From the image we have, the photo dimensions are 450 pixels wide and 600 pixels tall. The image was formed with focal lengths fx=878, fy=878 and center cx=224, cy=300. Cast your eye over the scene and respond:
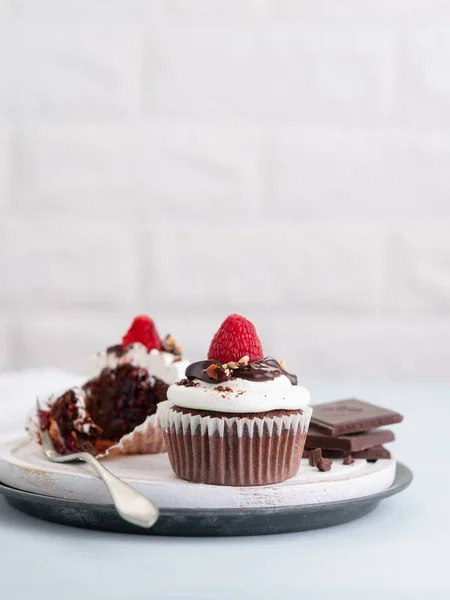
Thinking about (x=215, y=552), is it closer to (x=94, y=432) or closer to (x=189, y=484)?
(x=189, y=484)

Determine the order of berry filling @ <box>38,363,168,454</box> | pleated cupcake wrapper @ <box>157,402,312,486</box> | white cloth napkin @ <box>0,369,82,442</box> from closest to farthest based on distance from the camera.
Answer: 1. pleated cupcake wrapper @ <box>157,402,312,486</box>
2. berry filling @ <box>38,363,168,454</box>
3. white cloth napkin @ <box>0,369,82,442</box>

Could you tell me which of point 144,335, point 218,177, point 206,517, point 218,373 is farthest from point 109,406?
point 218,177

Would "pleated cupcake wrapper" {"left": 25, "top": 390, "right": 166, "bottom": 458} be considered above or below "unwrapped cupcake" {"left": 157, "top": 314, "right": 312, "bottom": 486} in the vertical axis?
below

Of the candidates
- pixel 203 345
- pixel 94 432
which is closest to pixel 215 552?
pixel 94 432

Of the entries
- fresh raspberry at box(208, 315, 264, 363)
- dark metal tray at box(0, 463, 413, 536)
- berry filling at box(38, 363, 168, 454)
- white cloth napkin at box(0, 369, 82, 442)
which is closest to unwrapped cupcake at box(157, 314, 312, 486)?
fresh raspberry at box(208, 315, 264, 363)

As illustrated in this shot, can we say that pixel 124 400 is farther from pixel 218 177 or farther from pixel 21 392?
pixel 218 177

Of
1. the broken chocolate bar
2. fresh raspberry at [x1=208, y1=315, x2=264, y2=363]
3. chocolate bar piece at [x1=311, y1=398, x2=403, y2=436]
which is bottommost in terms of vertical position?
the broken chocolate bar

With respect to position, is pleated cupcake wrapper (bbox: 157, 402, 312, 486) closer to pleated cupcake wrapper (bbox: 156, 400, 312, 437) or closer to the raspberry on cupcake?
pleated cupcake wrapper (bbox: 156, 400, 312, 437)
